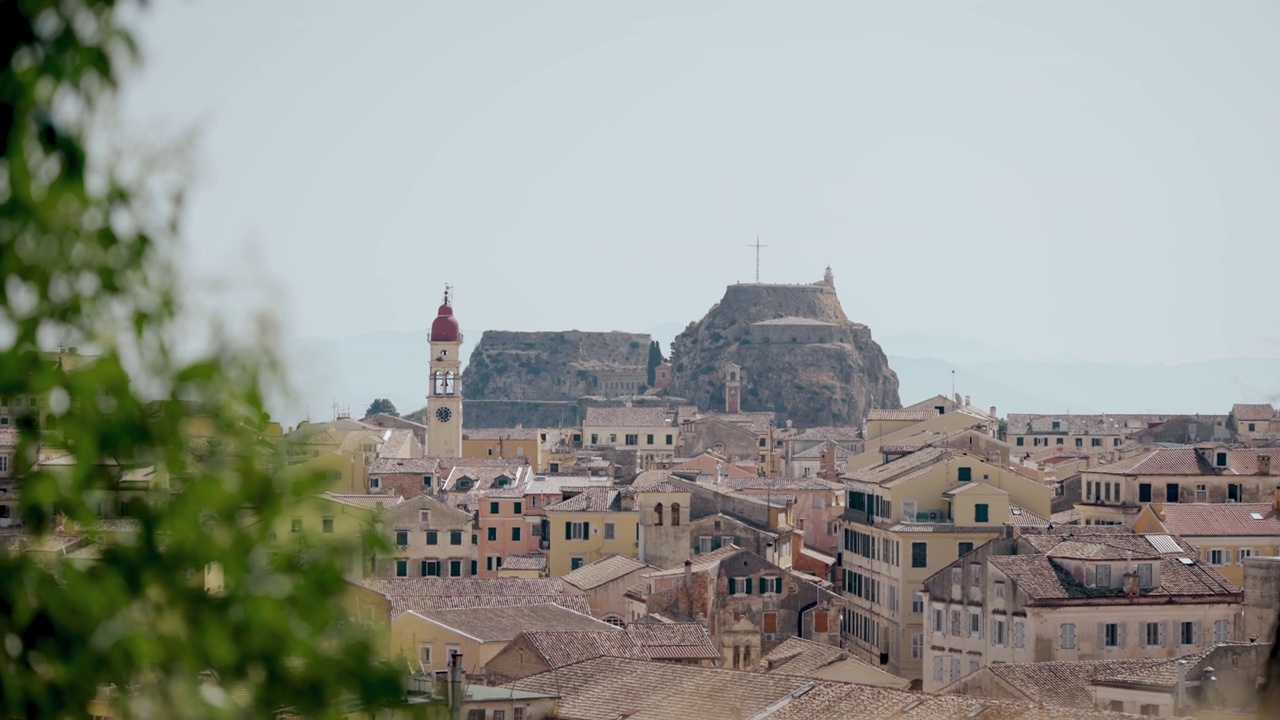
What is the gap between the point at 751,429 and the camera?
107625 millimetres

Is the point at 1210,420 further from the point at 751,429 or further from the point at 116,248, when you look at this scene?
the point at 116,248

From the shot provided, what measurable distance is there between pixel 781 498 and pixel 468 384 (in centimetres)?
10770

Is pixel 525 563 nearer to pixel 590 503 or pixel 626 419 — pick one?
pixel 590 503

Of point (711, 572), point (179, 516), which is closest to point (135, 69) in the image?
point (179, 516)

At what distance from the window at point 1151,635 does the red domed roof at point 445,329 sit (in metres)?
56.7

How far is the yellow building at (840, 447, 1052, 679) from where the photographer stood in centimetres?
4894

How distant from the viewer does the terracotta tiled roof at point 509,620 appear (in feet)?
128

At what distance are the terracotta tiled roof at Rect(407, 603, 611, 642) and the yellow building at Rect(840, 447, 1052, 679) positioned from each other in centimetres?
907

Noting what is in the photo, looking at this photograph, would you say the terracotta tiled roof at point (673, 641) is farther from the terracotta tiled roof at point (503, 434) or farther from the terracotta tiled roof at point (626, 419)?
the terracotta tiled roof at point (626, 419)

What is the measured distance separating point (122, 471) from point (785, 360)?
153 meters

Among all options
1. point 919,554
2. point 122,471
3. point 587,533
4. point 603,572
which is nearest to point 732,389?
point 587,533

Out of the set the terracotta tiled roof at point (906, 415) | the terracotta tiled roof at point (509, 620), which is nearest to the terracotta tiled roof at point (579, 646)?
the terracotta tiled roof at point (509, 620)

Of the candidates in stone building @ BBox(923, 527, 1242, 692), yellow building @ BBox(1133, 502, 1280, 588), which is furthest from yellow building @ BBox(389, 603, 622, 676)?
yellow building @ BBox(1133, 502, 1280, 588)

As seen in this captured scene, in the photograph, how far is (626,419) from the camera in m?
109
